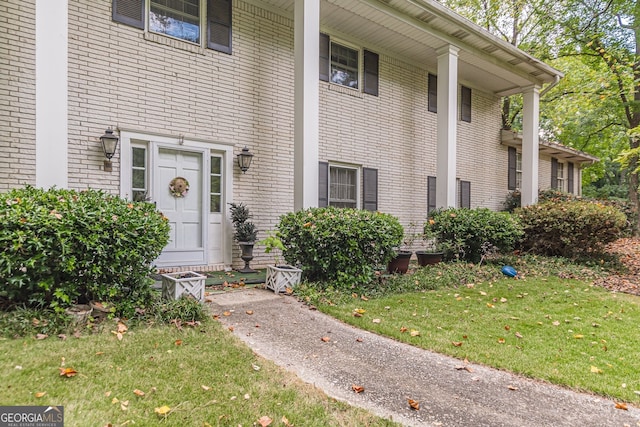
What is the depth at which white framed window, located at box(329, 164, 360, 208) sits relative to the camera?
8.34 m

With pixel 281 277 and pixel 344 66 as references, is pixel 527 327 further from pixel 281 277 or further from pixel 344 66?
pixel 344 66

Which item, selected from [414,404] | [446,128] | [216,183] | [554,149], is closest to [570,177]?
[554,149]

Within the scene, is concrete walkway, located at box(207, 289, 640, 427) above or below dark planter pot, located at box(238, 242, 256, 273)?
below

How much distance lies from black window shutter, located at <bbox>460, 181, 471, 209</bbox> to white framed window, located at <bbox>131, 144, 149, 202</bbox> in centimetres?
865

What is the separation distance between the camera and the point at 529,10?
14.3 metres

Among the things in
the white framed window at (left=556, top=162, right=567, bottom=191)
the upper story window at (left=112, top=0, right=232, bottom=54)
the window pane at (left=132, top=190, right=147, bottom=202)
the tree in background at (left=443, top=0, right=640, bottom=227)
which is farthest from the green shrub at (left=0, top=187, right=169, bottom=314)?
the white framed window at (left=556, top=162, right=567, bottom=191)

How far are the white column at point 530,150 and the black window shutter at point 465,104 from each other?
195 centimetres

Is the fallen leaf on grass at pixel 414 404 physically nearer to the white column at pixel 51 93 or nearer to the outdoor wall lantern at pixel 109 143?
the white column at pixel 51 93

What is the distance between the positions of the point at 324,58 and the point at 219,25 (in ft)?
7.81

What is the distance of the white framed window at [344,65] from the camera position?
830 cm

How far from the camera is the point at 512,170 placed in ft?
41.7

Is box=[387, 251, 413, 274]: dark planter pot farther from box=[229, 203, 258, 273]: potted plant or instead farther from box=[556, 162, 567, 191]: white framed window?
box=[556, 162, 567, 191]: white framed window

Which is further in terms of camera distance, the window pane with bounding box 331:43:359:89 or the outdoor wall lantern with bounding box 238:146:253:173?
the window pane with bounding box 331:43:359:89

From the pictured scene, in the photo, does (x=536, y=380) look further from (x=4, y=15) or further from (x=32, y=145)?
(x=4, y=15)
